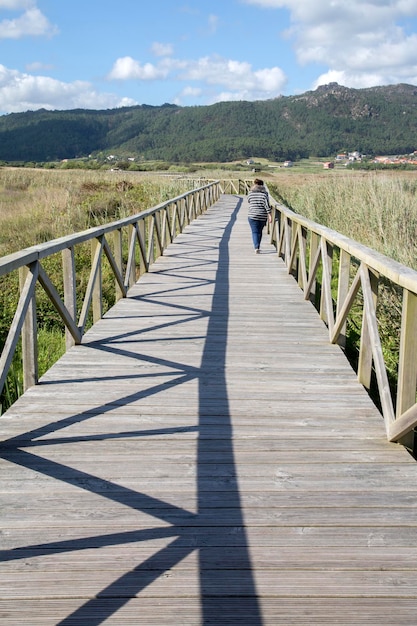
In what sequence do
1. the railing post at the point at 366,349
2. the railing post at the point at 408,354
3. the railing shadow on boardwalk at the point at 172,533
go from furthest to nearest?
the railing post at the point at 366,349, the railing post at the point at 408,354, the railing shadow on boardwalk at the point at 172,533

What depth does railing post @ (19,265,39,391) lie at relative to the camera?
4.14m

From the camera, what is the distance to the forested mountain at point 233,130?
429 feet

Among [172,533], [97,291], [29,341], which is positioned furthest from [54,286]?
[172,533]

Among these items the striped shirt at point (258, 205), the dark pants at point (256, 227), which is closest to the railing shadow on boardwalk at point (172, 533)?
the striped shirt at point (258, 205)

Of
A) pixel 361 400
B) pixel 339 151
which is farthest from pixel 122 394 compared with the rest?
pixel 339 151

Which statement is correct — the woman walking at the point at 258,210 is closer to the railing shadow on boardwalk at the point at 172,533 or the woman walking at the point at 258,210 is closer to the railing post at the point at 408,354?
the railing shadow on boardwalk at the point at 172,533

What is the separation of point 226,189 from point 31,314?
37.9 meters

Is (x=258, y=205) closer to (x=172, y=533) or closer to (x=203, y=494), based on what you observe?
(x=203, y=494)

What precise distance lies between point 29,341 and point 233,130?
154729 mm

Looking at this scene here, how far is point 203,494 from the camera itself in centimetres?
292

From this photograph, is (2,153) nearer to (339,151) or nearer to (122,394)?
(339,151)

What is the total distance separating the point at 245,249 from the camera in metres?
12.6

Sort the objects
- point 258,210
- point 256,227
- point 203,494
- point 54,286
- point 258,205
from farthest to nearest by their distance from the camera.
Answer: point 256,227
point 258,205
point 258,210
point 54,286
point 203,494

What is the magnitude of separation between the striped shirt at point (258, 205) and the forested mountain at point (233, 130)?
4412 inches
